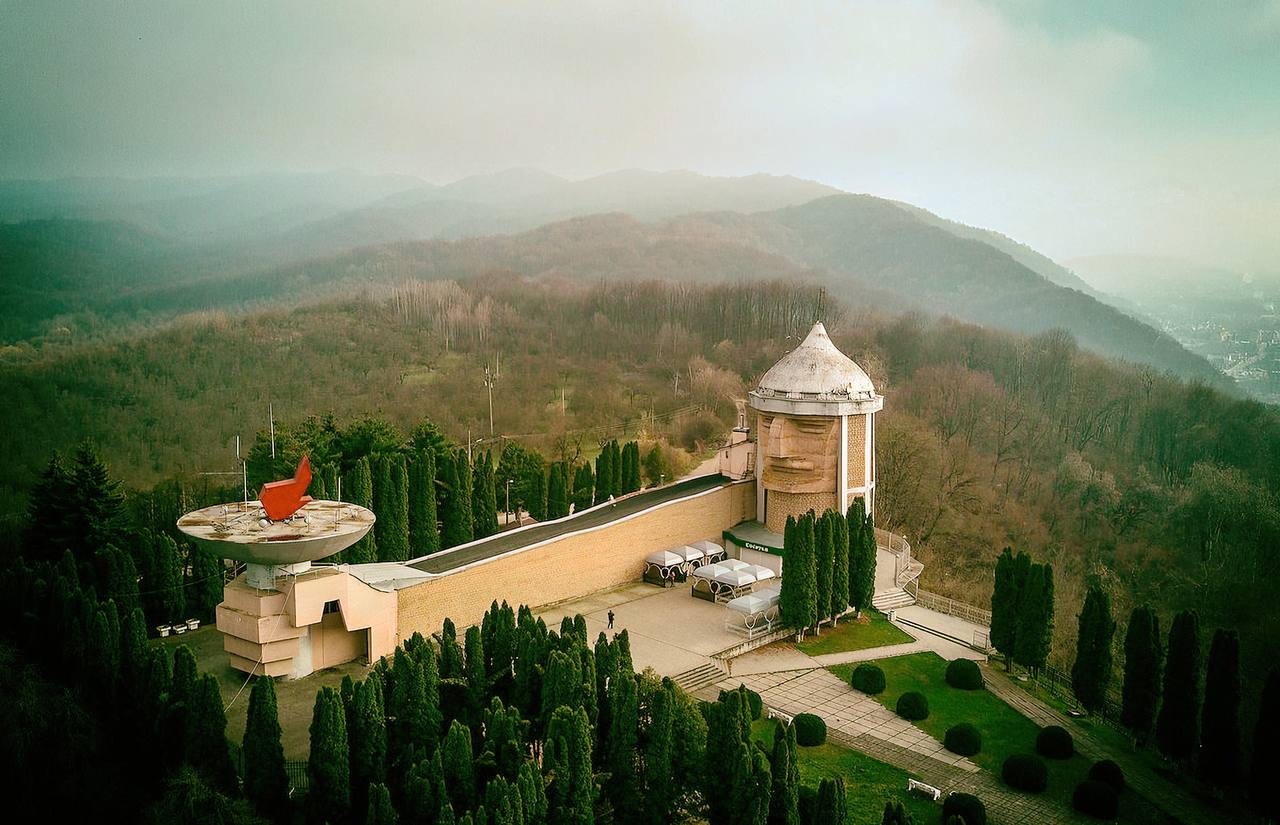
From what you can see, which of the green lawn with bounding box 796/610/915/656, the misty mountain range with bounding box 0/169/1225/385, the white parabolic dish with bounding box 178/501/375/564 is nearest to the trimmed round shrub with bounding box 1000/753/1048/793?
the green lawn with bounding box 796/610/915/656

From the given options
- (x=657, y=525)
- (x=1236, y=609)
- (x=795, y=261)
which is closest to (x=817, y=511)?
(x=657, y=525)

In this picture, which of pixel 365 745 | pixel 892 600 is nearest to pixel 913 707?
pixel 892 600

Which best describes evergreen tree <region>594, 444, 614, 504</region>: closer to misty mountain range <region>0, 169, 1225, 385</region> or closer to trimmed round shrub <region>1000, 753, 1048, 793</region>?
trimmed round shrub <region>1000, 753, 1048, 793</region>

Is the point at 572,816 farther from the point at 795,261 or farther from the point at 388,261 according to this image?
the point at 795,261

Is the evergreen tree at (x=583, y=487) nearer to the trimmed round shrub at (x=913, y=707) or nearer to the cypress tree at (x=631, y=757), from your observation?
the trimmed round shrub at (x=913, y=707)

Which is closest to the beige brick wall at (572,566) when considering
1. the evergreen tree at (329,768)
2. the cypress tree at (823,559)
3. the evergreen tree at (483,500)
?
the evergreen tree at (483,500)
